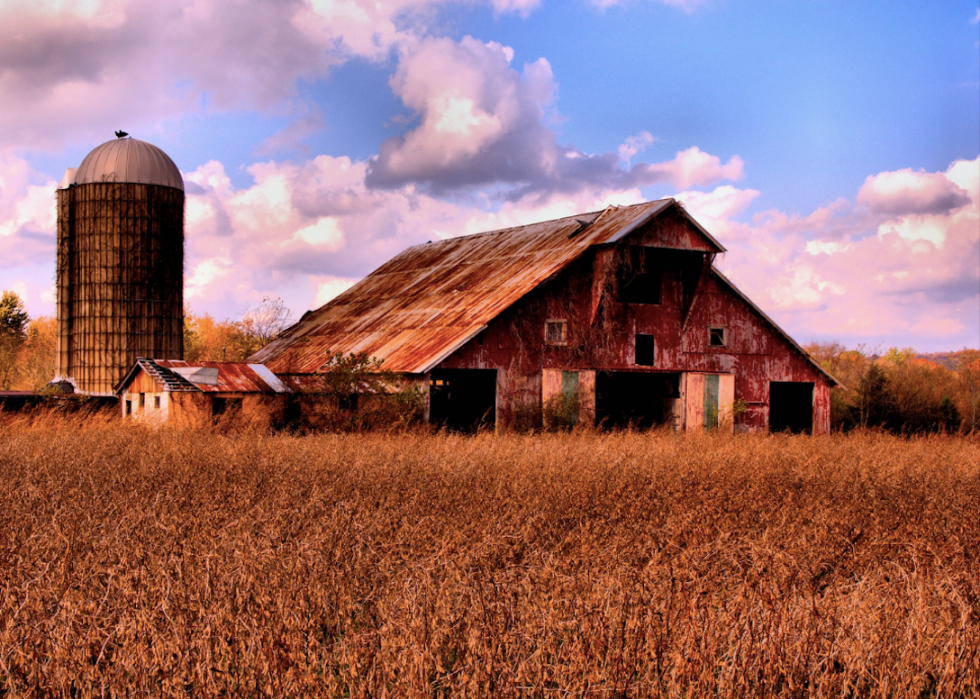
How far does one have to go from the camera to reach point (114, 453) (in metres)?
11.5

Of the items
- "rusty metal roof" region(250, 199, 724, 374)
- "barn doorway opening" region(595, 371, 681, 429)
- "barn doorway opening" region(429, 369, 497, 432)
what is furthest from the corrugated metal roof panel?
"barn doorway opening" region(595, 371, 681, 429)

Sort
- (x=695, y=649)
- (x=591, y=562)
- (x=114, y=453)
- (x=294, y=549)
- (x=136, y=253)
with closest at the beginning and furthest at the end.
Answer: (x=695, y=649) → (x=294, y=549) → (x=591, y=562) → (x=114, y=453) → (x=136, y=253)

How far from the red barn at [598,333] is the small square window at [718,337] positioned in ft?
0.10

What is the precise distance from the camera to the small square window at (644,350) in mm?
21281

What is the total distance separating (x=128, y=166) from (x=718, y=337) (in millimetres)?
24473

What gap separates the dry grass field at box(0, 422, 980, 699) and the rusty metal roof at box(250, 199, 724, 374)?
9401 mm

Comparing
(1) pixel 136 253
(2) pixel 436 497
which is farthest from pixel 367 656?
(1) pixel 136 253

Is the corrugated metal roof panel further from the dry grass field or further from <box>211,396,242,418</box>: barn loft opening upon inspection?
the dry grass field

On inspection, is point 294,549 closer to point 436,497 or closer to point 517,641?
point 517,641

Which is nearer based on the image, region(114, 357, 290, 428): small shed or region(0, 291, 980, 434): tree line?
region(114, 357, 290, 428): small shed

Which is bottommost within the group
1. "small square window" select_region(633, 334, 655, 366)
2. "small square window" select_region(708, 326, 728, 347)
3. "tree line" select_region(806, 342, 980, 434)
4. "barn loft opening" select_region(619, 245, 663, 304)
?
"tree line" select_region(806, 342, 980, 434)

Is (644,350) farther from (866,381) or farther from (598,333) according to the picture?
(866,381)

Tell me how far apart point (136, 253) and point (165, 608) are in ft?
105

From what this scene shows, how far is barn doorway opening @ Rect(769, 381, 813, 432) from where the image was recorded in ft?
82.6
